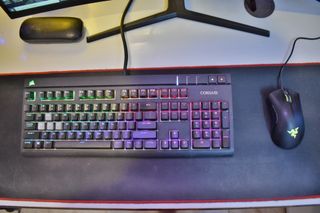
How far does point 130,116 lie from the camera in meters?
0.65

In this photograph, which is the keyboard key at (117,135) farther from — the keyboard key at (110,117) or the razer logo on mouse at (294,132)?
the razer logo on mouse at (294,132)

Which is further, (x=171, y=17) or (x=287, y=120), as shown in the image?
(x=171, y=17)

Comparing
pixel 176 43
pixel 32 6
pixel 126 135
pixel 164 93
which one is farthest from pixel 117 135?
pixel 32 6

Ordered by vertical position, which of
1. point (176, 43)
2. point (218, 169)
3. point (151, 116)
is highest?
point (176, 43)

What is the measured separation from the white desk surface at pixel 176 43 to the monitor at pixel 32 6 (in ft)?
0.05

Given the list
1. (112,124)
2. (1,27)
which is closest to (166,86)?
(112,124)

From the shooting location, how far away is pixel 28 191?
658 mm

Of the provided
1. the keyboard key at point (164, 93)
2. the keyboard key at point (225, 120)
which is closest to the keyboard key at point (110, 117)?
the keyboard key at point (164, 93)

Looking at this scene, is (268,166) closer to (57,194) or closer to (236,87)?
(236,87)

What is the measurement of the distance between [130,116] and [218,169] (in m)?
0.19

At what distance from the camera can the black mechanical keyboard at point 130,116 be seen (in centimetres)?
63

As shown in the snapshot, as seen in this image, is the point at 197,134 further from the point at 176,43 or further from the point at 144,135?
the point at 176,43

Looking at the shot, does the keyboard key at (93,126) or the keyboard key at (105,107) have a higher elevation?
the keyboard key at (105,107)

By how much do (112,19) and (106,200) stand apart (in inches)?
15.0
